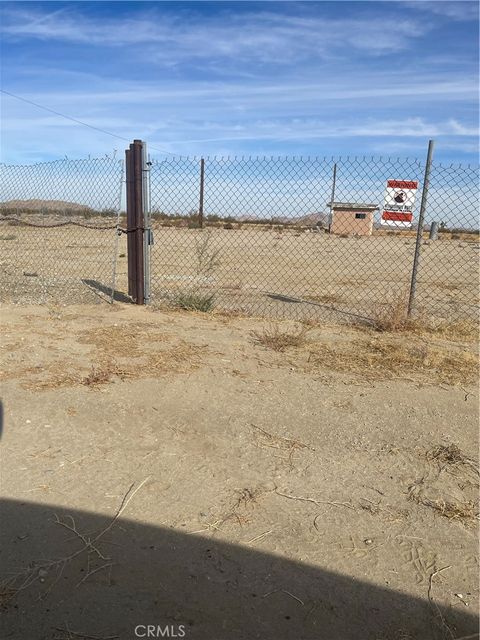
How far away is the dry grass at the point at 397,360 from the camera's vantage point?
454 centimetres

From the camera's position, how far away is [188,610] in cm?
206

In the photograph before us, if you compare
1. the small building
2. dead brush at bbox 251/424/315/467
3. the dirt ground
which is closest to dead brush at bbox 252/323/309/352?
the dirt ground

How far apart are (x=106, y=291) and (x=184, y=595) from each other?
6319 mm

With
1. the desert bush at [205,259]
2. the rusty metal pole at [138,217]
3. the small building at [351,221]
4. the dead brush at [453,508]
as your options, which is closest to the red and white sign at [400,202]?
the desert bush at [205,259]

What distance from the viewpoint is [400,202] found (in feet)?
20.9

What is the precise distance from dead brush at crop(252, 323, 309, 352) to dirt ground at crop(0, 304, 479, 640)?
119 mm

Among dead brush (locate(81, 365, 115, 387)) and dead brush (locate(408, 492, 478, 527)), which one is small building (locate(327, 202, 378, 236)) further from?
dead brush (locate(408, 492, 478, 527))

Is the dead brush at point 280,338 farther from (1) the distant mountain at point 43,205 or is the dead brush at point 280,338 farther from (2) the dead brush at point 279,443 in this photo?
(1) the distant mountain at point 43,205

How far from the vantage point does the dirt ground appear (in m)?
2.08

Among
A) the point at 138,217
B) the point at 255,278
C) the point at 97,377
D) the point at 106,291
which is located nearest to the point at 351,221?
the point at 255,278

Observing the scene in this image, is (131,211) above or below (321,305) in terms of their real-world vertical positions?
above

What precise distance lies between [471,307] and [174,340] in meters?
5.06

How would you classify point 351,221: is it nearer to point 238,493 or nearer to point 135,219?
point 135,219

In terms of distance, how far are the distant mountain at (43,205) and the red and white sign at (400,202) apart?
14.9 ft
